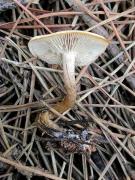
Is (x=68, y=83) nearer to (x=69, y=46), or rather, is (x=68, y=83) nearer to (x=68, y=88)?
(x=68, y=88)

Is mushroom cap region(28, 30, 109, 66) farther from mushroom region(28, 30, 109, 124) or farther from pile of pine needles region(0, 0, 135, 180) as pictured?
pile of pine needles region(0, 0, 135, 180)

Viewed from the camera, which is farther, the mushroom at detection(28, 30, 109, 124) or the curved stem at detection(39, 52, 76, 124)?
the curved stem at detection(39, 52, 76, 124)

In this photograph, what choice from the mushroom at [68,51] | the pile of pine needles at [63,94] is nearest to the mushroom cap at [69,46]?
the mushroom at [68,51]

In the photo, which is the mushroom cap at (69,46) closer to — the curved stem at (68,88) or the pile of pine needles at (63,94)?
the curved stem at (68,88)

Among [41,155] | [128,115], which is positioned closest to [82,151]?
[41,155]

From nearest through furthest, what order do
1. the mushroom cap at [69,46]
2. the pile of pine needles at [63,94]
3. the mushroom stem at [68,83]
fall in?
the mushroom cap at [69,46], the mushroom stem at [68,83], the pile of pine needles at [63,94]

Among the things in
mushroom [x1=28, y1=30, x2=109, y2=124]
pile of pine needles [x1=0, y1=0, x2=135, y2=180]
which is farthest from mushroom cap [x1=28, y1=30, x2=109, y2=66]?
pile of pine needles [x1=0, y1=0, x2=135, y2=180]

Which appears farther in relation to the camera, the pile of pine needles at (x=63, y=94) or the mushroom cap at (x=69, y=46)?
the pile of pine needles at (x=63, y=94)

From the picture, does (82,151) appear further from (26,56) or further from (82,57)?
(26,56)
